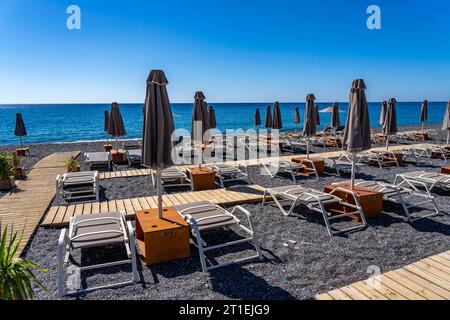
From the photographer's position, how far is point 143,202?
6.27 m

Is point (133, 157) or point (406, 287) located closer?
point (406, 287)

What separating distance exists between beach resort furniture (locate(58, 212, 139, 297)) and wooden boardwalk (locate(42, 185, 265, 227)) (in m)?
1.13

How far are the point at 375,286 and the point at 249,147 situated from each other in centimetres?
1226

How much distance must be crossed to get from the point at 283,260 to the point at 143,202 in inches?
130

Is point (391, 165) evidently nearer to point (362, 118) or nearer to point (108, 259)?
point (362, 118)

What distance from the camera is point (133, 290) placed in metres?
3.45

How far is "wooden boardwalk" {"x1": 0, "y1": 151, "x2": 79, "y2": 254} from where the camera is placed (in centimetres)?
523

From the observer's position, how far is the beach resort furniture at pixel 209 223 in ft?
13.0

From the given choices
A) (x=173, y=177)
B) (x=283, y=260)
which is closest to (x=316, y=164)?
(x=173, y=177)

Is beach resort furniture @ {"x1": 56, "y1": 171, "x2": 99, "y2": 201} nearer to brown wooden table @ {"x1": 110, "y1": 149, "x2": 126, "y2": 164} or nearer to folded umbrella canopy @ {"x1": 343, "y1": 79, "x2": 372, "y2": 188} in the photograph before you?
brown wooden table @ {"x1": 110, "y1": 149, "x2": 126, "y2": 164}

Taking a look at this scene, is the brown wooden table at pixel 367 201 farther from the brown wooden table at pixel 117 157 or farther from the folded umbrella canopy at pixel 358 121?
the brown wooden table at pixel 117 157

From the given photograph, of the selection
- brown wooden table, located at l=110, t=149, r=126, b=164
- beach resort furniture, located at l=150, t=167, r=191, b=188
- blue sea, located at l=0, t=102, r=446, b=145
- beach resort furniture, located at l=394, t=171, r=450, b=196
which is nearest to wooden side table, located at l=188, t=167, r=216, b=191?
beach resort furniture, located at l=150, t=167, r=191, b=188

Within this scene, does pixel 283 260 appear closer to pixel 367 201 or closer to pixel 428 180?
pixel 367 201
